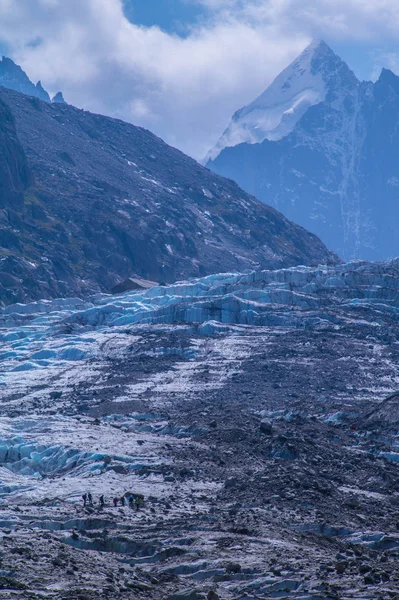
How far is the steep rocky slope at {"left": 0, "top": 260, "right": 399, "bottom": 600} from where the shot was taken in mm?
33531

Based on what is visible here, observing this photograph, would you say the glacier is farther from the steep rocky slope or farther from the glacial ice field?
the steep rocky slope

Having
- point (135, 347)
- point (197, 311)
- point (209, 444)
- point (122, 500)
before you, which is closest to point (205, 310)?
point (197, 311)

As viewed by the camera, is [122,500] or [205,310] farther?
[205,310]

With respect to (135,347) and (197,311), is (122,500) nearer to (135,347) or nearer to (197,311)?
(135,347)

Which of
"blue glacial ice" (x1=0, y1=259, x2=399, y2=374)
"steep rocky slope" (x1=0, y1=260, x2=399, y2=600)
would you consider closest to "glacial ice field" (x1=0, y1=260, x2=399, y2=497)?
"blue glacial ice" (x1=0, y1=259, x2=399, y2=374)

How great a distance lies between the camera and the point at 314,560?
34469mm

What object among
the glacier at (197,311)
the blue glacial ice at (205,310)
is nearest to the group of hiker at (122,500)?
the glacier at (197,311)

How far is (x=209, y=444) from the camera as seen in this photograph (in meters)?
63.5

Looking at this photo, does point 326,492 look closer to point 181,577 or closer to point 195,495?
point 195,495

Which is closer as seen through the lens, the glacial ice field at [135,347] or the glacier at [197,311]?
the glacial ice field at [135,347]

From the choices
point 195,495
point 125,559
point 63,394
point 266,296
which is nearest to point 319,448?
point 195,495

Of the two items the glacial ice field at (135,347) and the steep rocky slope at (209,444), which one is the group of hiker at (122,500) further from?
the glacial ice field at (135,347)

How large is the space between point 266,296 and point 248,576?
100920mm

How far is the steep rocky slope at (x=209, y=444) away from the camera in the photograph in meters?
33.5
